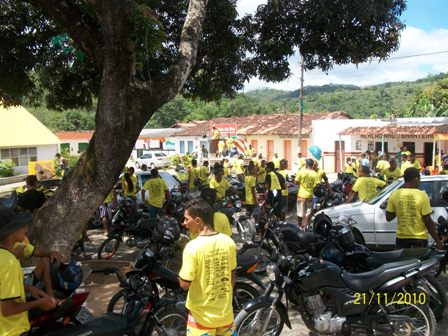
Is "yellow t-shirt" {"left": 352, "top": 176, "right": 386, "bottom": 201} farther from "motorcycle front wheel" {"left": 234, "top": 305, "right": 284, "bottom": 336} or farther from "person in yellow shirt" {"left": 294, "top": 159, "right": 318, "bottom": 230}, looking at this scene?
"motorcycle front wheel" {"left": 234, "top": 305, "right": 284, "bottom": 336}

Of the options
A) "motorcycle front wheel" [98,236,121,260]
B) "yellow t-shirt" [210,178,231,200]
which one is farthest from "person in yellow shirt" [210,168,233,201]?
"motorcycle front wheel" [98,236,121,260]

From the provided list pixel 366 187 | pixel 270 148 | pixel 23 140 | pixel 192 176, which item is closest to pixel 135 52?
pixel 366 187

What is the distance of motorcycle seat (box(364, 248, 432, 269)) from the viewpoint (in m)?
4.79

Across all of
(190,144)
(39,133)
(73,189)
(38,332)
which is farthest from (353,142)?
(38,332)

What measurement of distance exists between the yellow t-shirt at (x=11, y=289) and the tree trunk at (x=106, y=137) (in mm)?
2619

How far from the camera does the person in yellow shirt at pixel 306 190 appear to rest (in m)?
9.89

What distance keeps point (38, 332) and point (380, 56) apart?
758 centimetres

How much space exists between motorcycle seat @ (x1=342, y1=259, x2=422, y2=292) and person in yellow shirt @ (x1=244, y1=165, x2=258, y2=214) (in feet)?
17.9

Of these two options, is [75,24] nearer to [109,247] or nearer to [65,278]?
[65,278]

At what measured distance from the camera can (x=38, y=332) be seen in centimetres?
343

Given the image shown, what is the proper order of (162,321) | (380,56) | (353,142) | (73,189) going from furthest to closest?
(353,142)
(380,56)
(73,189)
(162,321)

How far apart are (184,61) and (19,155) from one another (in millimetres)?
31738

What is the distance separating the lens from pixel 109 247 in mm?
8375

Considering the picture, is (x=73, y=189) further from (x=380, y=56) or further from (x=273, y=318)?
(x=380, y=56)
